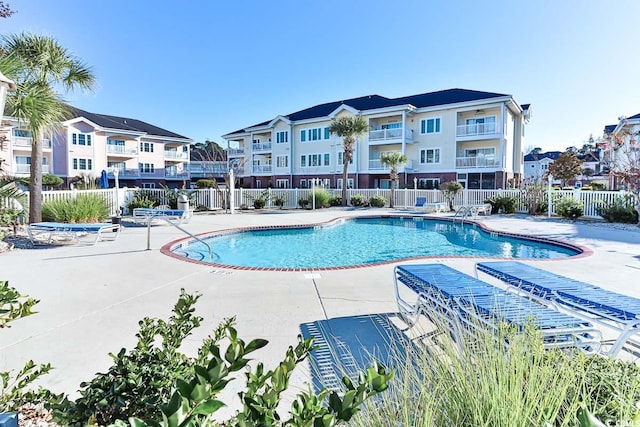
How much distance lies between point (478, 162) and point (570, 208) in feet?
44.7

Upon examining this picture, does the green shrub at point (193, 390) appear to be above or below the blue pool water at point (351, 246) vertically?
above

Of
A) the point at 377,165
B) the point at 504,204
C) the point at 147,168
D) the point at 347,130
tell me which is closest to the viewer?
the point at 504,204

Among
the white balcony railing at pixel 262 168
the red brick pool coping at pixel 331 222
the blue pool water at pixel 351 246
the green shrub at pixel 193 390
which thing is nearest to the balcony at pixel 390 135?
the white balcony railing at pixel 262 168

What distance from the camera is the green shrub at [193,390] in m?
1.10

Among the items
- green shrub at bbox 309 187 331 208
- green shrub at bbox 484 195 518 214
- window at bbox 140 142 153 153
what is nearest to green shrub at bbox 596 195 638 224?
green shrub at bbox 484 195 518 214

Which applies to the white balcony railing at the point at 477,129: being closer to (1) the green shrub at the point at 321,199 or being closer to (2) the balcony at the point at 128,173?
(1) the green shrub at the point at 321,199

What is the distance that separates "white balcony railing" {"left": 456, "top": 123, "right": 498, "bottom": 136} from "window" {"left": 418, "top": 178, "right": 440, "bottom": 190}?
441 centimetres

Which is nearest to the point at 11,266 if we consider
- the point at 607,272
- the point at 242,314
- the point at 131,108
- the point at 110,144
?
the point at 242,314

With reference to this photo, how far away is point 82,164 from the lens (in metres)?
38.6

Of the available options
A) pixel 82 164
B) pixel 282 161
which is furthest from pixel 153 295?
pixel 82 164

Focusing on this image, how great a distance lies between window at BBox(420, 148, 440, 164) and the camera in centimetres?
3300

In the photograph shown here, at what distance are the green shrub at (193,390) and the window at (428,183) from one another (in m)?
32.6

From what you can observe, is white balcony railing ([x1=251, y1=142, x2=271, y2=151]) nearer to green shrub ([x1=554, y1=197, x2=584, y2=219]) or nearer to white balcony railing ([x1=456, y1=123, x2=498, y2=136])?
white balcony railing ([x1=456, y1=123, x2=498, y2=136])

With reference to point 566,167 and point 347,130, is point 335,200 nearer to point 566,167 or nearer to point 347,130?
point 347,130
